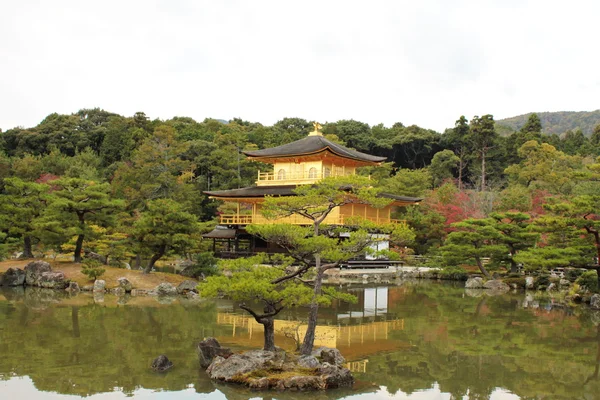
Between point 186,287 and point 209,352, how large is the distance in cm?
916

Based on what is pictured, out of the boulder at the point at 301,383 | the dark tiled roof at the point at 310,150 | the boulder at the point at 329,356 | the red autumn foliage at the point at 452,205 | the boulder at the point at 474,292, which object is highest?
the dark tiled roof at the point at 310,150

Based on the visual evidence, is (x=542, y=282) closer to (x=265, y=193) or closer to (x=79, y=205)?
(x=265, y=193)

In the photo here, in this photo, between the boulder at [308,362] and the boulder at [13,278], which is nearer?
the boulder at [308,362]

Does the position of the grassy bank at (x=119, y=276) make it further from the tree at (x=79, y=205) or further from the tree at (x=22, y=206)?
the tree at (x=22, y=206)

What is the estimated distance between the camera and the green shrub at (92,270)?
58.7 feet

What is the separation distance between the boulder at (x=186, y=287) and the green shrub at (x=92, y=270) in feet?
8.26

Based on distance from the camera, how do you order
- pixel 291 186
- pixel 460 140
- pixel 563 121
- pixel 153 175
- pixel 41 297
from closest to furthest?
pixel 41 297, pixel 291 186, pixel 153 175, pixel 460 140, pixel 563 121

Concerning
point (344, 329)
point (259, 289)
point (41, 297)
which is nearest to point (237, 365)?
point (259, 289)

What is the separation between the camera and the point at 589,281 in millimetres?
17188

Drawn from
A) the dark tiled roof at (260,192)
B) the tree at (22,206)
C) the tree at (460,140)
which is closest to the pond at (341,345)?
the tree at (22,206)

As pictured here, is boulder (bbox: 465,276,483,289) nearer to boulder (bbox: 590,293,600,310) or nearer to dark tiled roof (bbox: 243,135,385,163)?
boulder (bbox: 590,293,600,310)

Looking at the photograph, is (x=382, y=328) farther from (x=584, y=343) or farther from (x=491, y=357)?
(x=584, y=343)

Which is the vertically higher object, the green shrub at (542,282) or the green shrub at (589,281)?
the green shrub at (589,281)

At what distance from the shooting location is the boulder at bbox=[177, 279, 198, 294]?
17.7m
